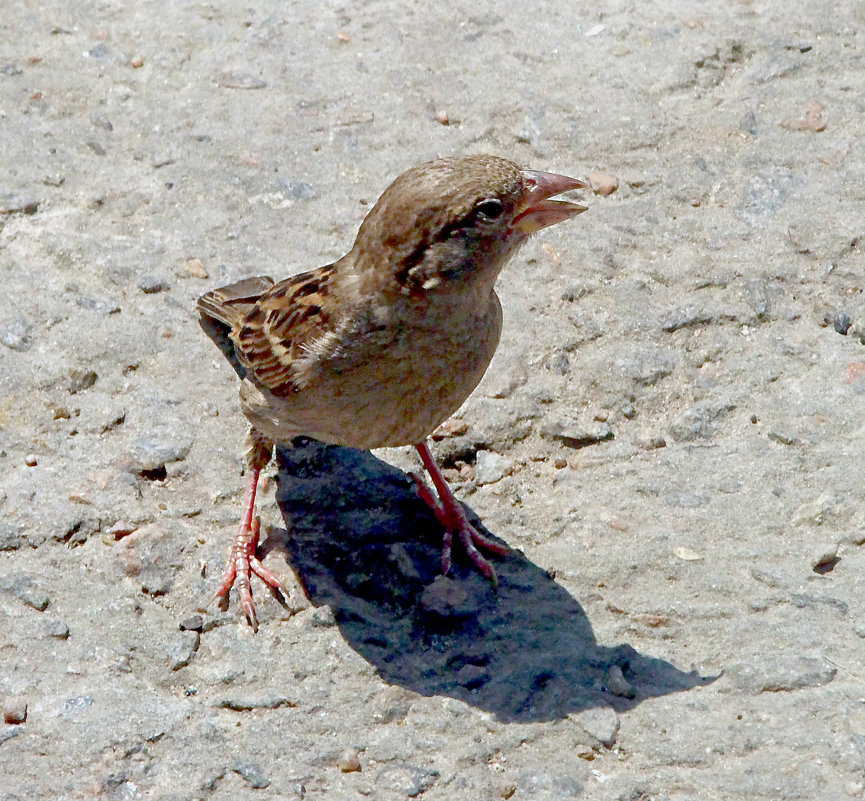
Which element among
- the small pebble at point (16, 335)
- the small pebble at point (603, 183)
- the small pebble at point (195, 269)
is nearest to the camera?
the small pebble at point (16, 335)

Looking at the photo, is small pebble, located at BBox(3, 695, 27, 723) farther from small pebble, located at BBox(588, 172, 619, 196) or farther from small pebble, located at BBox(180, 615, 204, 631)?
small pebble, located at BBox(588, 172, 619, 196)

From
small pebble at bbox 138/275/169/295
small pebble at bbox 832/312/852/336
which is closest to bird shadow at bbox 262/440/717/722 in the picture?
small pebble at bbox 138/275/169/295

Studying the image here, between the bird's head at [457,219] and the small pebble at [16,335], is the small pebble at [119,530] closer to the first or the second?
the small pebble at [16,335]

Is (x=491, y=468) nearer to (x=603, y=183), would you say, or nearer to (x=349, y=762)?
(x=349, y=762)

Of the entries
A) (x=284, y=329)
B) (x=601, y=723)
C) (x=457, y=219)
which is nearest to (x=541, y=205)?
(x=457, y=219)

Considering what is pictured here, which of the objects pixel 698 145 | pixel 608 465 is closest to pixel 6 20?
pixel 698 145

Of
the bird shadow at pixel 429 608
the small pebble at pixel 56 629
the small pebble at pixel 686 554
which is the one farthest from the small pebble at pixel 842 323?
the small pebble at pixel 56 629
